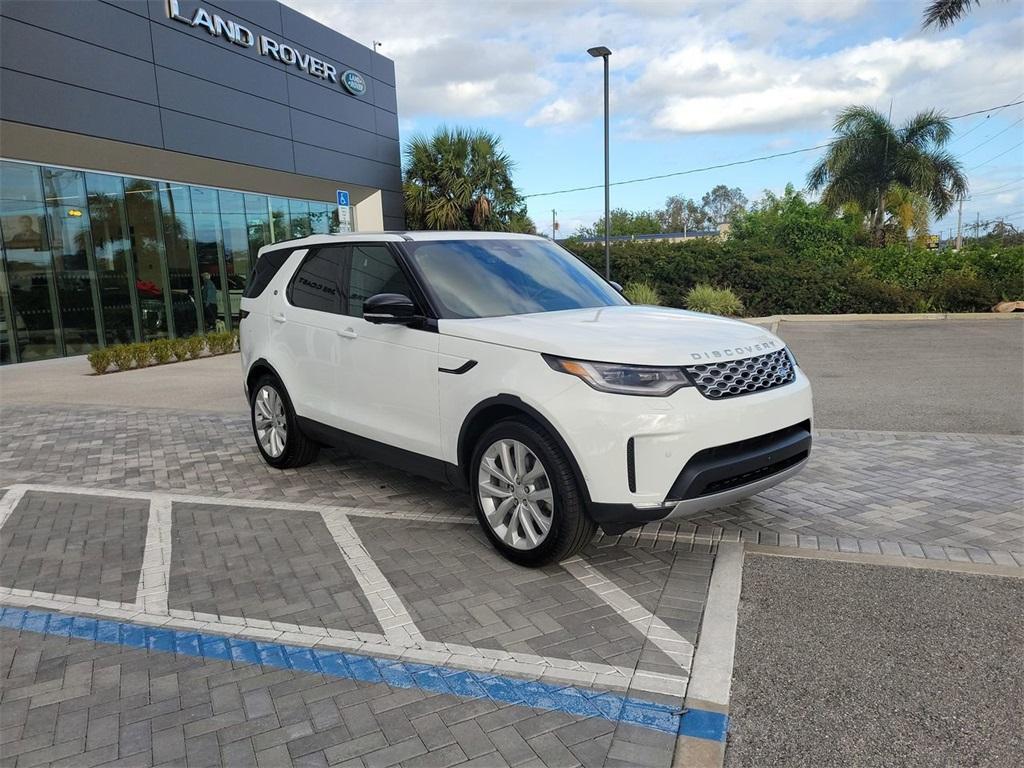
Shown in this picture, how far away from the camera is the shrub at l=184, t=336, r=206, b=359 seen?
15.7 metres

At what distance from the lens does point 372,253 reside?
4988 millimetres

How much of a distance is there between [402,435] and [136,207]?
53.7 ft

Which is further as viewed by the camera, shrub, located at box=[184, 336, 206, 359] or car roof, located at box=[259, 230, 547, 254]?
shrub, located at box=[184, 336, 206, 359]

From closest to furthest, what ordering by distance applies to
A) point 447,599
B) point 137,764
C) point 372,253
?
1. point 137,764
2. point 447,599
3. point 372,253

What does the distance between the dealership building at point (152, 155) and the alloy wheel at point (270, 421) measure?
10257 mm

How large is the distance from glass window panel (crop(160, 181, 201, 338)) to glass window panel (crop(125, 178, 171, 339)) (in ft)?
0.80

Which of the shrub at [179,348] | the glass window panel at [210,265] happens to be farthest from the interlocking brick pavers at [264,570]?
the glass window panel at [210,265]

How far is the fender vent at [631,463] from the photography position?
348cm

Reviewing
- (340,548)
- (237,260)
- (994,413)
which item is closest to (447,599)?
(340,548)

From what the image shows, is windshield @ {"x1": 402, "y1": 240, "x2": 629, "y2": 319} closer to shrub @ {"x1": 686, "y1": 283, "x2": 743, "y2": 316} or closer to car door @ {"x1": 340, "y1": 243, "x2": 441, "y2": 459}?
car door @ {"x1": 340, "y1": 243, "x2": 441, "y2": 459}

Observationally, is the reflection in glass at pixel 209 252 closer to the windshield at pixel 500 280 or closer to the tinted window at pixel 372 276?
the tinted window at pixel 372 276

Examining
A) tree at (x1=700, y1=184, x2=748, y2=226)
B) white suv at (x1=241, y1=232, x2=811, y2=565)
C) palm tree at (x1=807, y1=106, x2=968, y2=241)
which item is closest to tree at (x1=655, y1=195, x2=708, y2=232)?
tree at (x1=700, y1=184, x2=748, y2=226)

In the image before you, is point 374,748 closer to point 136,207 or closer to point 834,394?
point 834,394

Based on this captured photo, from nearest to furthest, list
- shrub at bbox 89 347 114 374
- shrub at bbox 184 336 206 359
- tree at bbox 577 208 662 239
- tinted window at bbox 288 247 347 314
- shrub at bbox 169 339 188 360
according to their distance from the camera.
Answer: tinted window at bbox 288 247 347 314 → shrub at bbox 89 347 114 374 → shrub at bbox 169 339 188 360 → shrub at bbox 184 336 206 359 → tree at bbox 577 208 662 239
